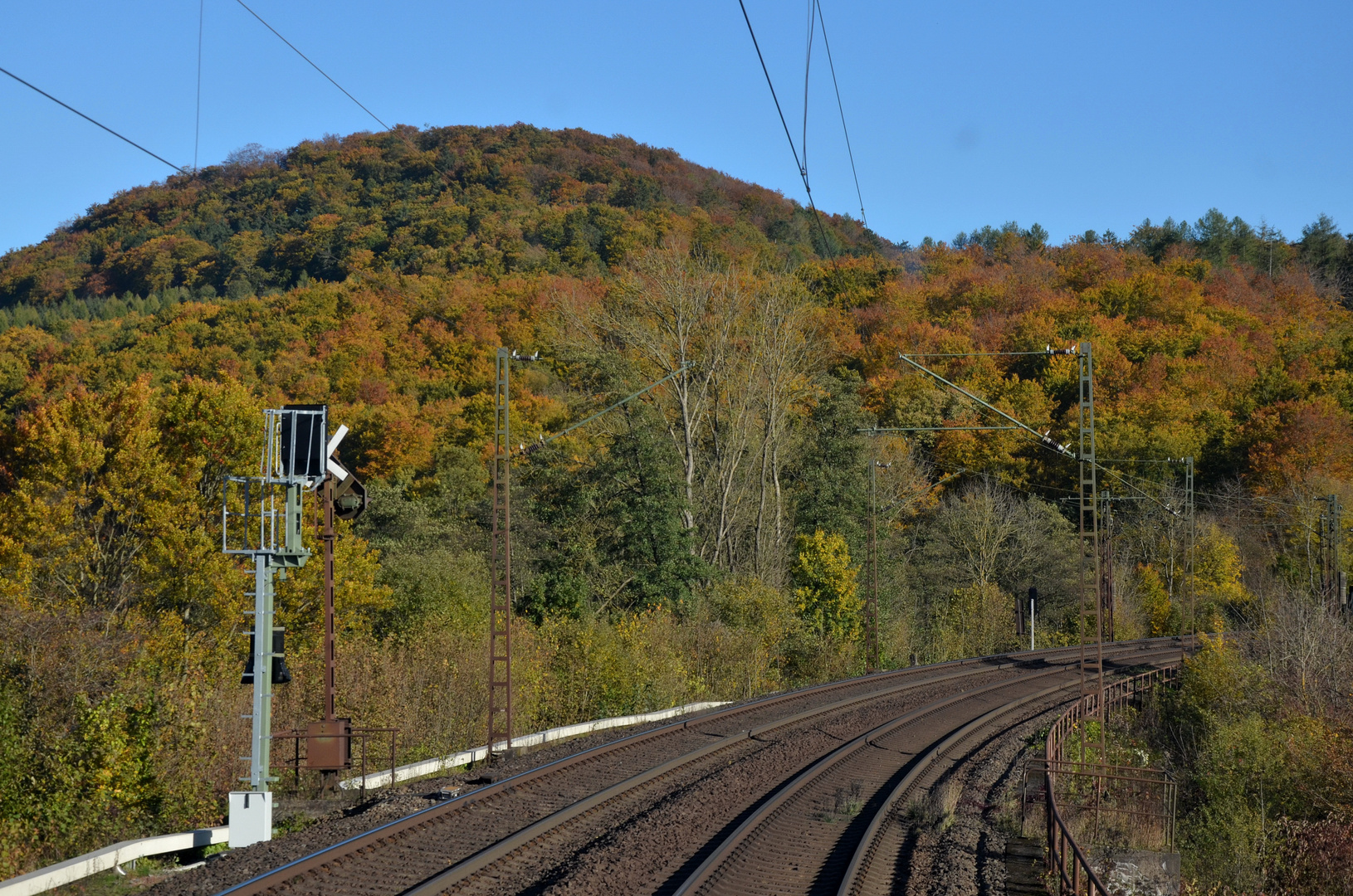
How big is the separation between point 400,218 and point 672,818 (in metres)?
101

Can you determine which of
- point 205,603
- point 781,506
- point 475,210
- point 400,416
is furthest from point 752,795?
point 475,210

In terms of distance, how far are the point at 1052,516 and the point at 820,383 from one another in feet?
51.6

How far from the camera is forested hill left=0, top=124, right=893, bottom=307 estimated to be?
9462 centimetres

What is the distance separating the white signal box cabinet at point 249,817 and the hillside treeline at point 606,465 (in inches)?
86.3

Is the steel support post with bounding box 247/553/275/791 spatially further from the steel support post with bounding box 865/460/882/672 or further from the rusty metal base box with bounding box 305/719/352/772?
the steel support post with bounding box 865/460/882/672

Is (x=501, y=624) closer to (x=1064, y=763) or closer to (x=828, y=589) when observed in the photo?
(x=1064, y=763)

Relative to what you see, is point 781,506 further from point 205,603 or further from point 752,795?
point 752,795

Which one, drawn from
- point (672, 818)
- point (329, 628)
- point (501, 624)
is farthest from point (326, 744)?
point (501, 624)

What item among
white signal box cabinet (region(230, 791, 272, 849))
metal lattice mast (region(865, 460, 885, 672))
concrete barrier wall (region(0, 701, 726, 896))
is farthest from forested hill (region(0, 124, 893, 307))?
white signal box cabinet (region(230, 791, 272, 849))

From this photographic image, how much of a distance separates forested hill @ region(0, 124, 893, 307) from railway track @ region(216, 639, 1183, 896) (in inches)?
2313

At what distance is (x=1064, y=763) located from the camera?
52.9 ft

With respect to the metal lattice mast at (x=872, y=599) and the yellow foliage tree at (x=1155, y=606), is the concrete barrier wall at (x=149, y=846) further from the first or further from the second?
the yellow foliage tree at (x=1155, y=606)

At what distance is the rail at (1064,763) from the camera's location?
945 centimetres

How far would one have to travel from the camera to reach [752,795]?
14.8m
